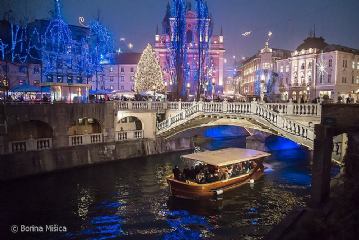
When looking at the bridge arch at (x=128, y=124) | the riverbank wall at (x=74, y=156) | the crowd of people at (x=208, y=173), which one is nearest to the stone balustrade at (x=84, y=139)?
the riverbank wall at (x=74, y=156)

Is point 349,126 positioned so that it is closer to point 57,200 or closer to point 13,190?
point 57,200

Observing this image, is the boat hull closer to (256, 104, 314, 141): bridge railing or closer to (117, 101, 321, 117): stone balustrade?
(256, 104, 314, 141): bridge railing

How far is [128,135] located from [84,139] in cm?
607

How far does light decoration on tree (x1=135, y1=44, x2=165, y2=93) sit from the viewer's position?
5038 cm

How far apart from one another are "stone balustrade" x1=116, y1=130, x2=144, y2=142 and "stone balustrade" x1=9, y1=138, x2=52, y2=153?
842 centimetres

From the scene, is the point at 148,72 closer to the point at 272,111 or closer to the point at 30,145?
the point at 30,145

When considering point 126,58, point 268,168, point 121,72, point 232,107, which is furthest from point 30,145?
point 126,58

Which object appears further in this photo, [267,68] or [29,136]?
[267,68]

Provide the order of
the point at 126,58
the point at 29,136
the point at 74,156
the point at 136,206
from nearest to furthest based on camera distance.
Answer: the point at 136,206 < the point at 74,156 < the point at 29,136 < the point at 126,58

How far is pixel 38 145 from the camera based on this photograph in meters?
29.8

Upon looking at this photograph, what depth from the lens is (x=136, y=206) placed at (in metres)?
22.7

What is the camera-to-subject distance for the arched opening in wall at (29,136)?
28636 millimetres

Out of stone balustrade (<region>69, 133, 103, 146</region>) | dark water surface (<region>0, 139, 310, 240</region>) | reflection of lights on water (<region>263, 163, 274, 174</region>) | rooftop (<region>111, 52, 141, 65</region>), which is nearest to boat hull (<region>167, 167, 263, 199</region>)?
dark water surface (<region>0, 139, 310, 240</region>)

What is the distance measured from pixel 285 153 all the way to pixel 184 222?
25.5 m
